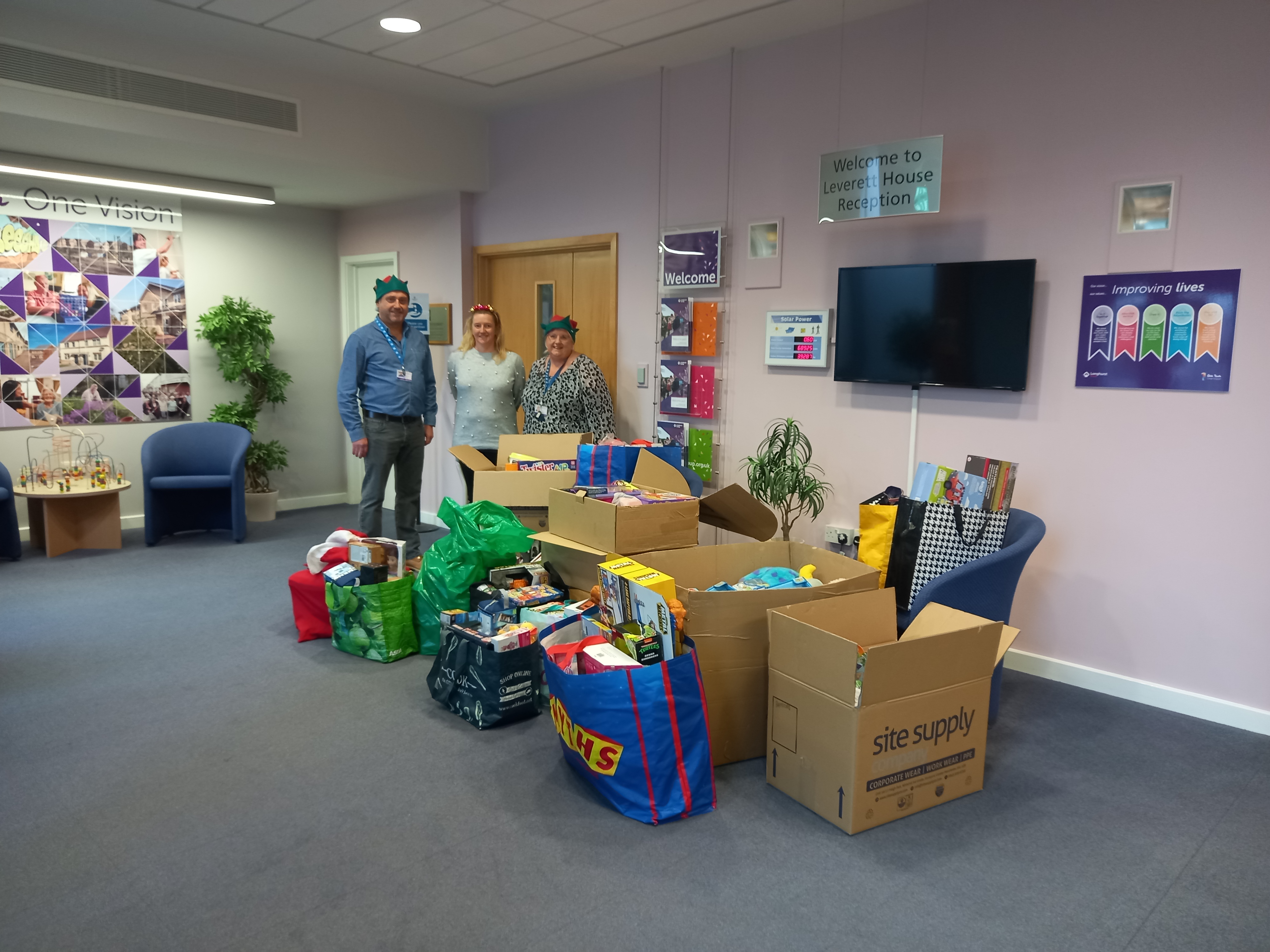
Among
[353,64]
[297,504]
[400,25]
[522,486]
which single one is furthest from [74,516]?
[400,25]

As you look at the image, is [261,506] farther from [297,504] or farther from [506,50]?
[506,50]

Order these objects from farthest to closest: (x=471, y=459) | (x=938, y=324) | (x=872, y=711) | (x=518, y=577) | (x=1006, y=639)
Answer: (x=471, y=459), (x=938, y=324), (x=518, y=577), (x=1006, y=639), (x=872, y=711)

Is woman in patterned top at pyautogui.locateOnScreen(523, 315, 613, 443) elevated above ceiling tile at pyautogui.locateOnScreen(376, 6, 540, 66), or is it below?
below

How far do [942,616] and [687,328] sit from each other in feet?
8.07

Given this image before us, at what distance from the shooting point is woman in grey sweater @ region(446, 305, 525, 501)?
16.5ft

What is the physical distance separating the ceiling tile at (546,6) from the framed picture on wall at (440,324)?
93.4 inches

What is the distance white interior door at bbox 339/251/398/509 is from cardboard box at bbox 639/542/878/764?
178 inches

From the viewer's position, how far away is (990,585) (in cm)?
287

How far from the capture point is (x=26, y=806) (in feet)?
8.13

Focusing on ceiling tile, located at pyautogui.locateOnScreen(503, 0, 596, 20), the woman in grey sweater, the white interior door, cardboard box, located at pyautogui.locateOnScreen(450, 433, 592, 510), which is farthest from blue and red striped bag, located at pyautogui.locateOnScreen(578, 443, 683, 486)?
the white interior door

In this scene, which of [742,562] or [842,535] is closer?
[742,562]

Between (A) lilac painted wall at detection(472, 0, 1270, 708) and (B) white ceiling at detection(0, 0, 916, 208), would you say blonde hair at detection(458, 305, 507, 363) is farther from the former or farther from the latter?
(A) lilac painted wall at detection(472, 0, 1270, 708)

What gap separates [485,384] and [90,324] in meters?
2.85

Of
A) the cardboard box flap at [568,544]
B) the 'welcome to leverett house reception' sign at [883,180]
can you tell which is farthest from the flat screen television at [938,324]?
the cardboard box flap at [568,544]
